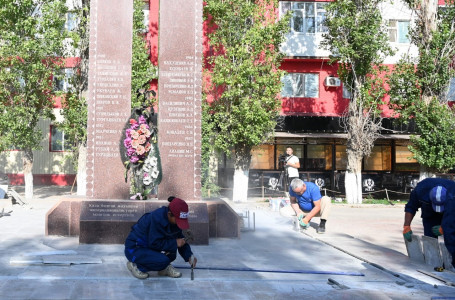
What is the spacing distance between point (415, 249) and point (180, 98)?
A: 530 centimetres

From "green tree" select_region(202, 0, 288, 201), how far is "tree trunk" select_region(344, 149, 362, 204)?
364 cm

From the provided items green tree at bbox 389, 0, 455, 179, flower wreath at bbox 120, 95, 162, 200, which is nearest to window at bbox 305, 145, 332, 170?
green tree at bbox 389, 0, 455, 179

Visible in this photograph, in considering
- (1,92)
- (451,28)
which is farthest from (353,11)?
(1,92)

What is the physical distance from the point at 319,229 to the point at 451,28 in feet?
46.9

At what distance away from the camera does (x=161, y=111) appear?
35.3 feet

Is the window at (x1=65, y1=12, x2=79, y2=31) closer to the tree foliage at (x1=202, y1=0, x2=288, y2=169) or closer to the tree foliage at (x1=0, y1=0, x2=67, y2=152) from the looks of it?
the tree foliage at (x1=0, y1=0, x2=67, y2=152)

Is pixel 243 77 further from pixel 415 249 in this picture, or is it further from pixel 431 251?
pixel 431 251

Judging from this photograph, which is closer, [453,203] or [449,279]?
[453,203]

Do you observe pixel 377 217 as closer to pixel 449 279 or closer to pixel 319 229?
pixel 319 229

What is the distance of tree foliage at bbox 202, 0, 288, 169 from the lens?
2162 cm

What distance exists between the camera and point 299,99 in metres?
26.8

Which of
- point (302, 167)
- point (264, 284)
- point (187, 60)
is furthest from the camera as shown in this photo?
point (302, 167)

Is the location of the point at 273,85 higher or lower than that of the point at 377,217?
higher

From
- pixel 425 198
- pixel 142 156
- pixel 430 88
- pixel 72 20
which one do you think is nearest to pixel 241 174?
pixel 430 88
